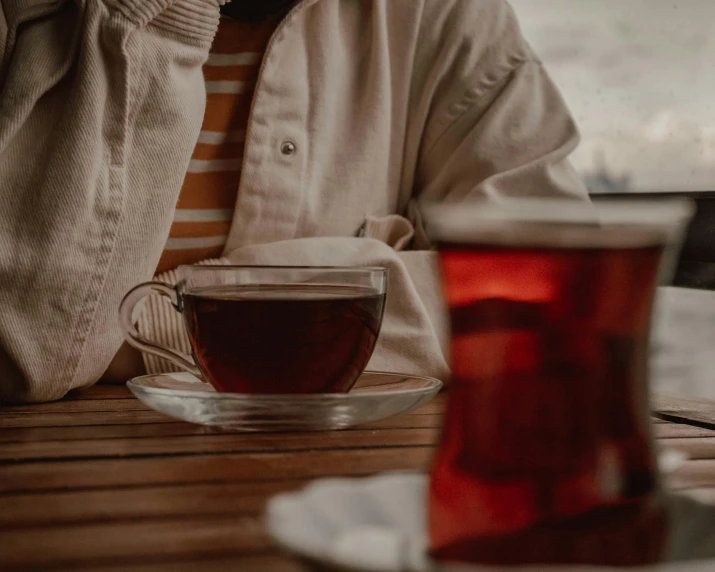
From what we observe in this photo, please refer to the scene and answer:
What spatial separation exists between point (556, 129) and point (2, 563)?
859mm

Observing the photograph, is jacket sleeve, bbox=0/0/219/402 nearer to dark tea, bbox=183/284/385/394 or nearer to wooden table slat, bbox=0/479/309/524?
dark tea, bbox=183/284/385/394

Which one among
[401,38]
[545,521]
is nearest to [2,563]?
[545,521]

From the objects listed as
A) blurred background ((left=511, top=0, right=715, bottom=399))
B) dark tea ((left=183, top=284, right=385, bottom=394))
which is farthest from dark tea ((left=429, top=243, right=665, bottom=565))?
blurred background ((left=511, top=0, right=715, bottom=399))

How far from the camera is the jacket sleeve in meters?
0.66

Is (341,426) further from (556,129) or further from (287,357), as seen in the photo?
(556,129)

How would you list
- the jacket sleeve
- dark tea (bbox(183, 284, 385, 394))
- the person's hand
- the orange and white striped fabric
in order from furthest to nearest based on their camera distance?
1. the orange and white striped fabric
2. the person's hand
3. the jacket sleeve
4. dark tea (bbox(183, 284, 385, 394))

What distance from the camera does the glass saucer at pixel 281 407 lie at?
0.46 m

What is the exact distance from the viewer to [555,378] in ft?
0.83

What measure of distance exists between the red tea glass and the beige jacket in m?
0.47

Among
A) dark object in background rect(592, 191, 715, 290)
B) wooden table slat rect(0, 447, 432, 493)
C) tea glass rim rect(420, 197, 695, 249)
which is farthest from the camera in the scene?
dark object in background rect(592, 191, 715, 290)

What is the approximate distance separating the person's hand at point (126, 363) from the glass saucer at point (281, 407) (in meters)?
0.27

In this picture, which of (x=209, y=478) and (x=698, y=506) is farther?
(x=209, y=478)

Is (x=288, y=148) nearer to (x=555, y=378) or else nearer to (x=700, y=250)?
(x=700, y=250)

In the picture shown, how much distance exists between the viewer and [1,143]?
68cm
